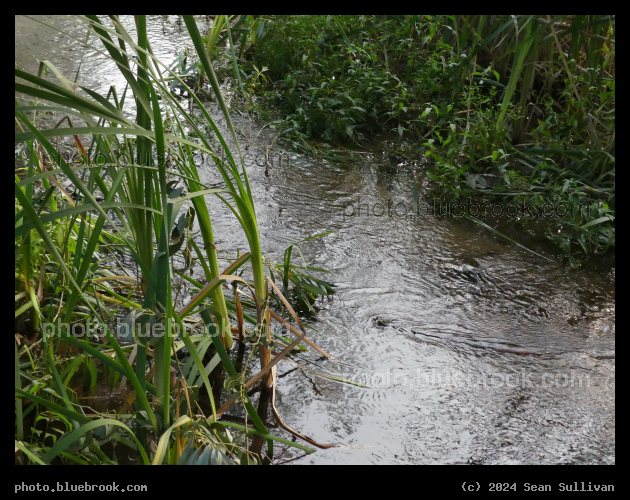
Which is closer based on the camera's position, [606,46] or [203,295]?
[203,295]

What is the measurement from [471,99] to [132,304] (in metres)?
2.11

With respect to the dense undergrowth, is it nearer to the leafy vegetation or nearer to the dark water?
the dark water

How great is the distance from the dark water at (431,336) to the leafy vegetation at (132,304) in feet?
0.67

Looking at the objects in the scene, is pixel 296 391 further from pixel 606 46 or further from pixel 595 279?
pixel 606 46

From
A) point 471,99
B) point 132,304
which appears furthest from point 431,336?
point 471,99

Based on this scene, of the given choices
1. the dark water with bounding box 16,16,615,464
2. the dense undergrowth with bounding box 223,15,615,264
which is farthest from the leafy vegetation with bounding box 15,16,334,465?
the dense undergrowth with bounding box 223,15,615,264

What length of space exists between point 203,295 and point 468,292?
123 cm

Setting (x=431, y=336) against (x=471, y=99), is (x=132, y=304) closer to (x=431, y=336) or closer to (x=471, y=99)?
(x=431, y=336)

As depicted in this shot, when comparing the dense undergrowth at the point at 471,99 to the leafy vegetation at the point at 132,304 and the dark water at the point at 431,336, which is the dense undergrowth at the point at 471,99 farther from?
the leafy vegetation at the point at 132,304

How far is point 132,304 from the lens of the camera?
192 cm

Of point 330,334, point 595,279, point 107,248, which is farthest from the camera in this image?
point 595,279

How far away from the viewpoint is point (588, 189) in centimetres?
289

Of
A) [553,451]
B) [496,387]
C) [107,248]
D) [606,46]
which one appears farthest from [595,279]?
[107,248]

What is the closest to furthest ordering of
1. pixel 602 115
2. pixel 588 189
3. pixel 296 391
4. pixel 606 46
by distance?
pixel 296 391 < pixel 588 189 < pixel 602 115 < pixel 606 46
